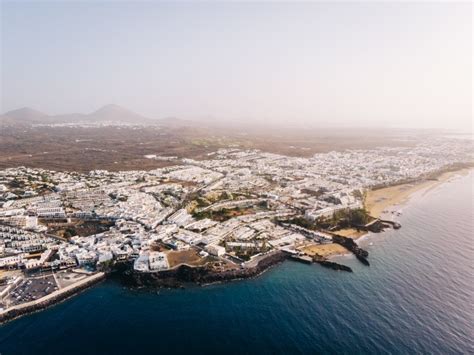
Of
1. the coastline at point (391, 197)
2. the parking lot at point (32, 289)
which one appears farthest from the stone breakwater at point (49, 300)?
the coastline at point (391, 197)

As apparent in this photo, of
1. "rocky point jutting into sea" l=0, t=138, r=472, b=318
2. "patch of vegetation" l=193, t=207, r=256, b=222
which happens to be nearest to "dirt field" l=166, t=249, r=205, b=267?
"rocky point jutting into sea" l=0, t=138, r=472, b=318

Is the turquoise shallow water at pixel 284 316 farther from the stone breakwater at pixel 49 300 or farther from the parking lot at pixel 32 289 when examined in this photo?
the parking lot at pixel 32 289

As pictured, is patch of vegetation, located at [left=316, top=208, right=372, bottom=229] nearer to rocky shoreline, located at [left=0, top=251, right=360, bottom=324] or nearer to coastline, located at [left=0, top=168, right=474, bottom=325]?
coastline, located at [left=0, top=168, right=474, bottom=325]

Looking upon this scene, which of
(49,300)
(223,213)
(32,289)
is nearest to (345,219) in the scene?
(223,213)

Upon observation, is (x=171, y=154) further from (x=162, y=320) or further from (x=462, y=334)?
(x=462, y=334)

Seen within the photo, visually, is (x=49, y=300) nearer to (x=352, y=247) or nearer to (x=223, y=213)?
(x=223, y=213)
